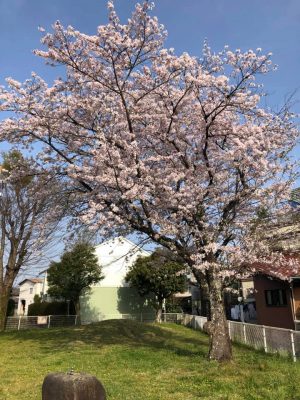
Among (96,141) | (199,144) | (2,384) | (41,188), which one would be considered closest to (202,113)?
(199,144)

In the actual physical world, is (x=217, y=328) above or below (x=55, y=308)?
below

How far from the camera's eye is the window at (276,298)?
64.6 feet

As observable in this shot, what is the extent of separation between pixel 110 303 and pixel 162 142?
2370cm

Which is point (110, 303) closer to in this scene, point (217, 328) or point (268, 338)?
point (268, 338)

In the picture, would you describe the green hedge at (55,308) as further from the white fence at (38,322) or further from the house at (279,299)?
the house at (279,299)

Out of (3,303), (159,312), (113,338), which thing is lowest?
(113,338)

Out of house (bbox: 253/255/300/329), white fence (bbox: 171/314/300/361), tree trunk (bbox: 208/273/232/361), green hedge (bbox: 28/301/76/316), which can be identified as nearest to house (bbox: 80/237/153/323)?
green hedge (bbox: 28/301/76/316)

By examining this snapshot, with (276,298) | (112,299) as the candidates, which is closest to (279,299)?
(276,298)

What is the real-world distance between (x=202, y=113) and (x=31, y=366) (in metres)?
8.55

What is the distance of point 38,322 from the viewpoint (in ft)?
82.4

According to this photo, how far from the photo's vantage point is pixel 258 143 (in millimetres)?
10469

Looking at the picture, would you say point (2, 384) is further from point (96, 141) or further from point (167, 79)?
point (167, 79)

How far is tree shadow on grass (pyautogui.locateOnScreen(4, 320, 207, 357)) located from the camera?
14.3 meters

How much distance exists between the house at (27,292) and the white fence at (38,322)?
78.0 ft
